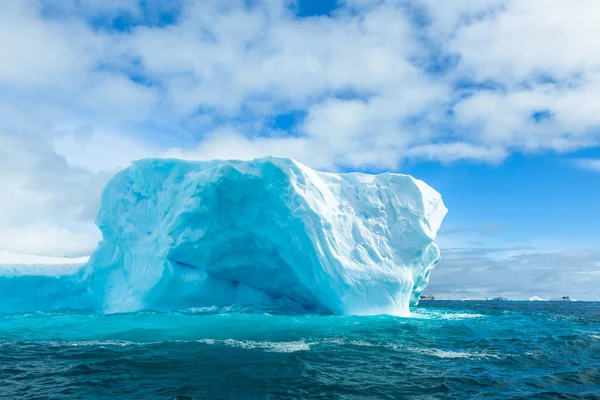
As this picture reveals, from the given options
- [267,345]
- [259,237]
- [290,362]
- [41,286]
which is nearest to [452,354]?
[290,362]

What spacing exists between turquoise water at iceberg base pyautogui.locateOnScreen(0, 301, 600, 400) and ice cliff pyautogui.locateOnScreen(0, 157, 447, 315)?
378 cm

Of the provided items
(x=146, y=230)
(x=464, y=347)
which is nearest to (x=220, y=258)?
(x=146, y=230)

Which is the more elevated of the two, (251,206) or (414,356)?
(251,206)

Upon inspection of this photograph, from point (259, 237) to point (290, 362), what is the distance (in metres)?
10.1

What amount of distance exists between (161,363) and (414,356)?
521cm

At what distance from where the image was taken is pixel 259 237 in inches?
731

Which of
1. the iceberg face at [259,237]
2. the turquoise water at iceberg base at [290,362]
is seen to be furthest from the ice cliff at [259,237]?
the turquoise water at iceberg base at [290,362]

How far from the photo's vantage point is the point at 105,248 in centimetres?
2095

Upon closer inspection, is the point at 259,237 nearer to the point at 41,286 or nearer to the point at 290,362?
the point at 290,362

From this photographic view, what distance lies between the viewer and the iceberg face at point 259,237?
1744 centimetres

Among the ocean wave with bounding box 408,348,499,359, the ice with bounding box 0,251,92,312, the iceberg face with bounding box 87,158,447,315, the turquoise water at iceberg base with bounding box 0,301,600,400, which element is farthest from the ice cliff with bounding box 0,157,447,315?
the ocean wave with bounding box 408,348,499,359

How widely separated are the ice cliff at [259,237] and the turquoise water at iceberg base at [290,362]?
12.4ft

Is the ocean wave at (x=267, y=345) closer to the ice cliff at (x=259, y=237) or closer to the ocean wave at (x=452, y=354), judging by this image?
the ocean wave at (x=452, y=354)

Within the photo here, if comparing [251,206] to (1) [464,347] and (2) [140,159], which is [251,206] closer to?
(2) [140,159]
